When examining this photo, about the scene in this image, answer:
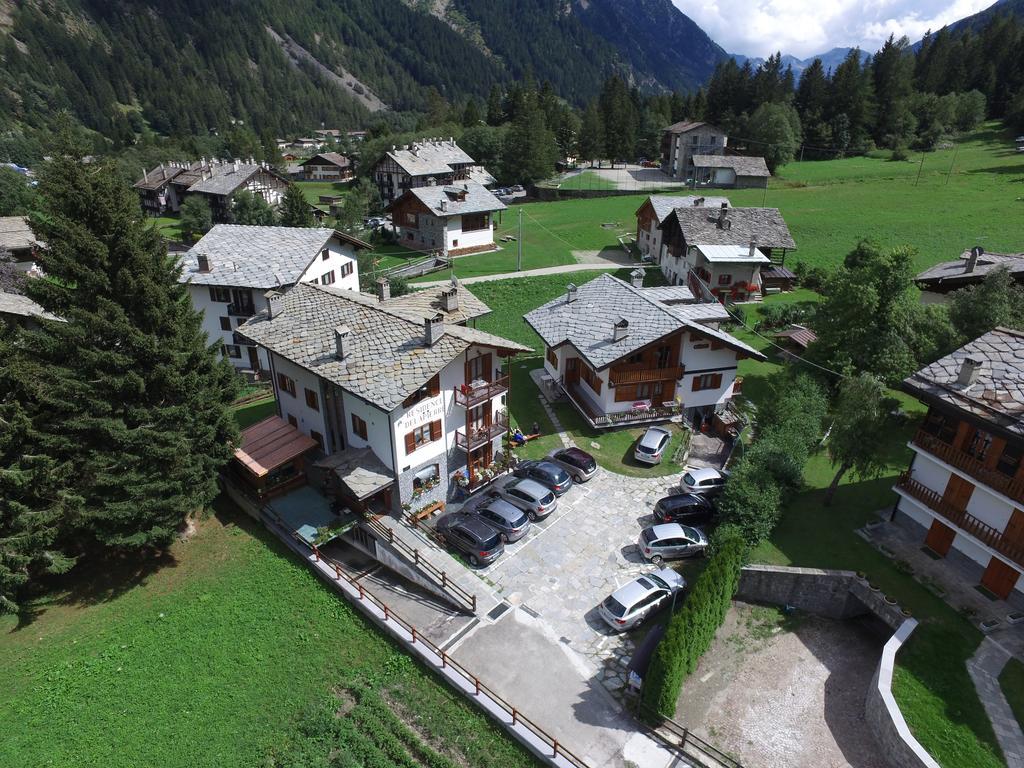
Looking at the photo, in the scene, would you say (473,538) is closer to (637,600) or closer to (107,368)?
(637,600)

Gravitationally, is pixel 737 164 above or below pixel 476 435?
above

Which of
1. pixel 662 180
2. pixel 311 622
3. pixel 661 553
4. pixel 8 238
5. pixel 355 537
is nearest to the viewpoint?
pixel 311 622

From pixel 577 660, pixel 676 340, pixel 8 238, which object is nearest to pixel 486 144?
pixel 8 238

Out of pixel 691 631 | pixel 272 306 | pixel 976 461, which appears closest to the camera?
pixel 691 631

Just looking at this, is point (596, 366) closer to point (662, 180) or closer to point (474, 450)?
point (474, 450)

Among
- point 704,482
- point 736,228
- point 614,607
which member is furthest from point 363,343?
point 736,228

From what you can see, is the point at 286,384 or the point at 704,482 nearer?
the point at 704,482
